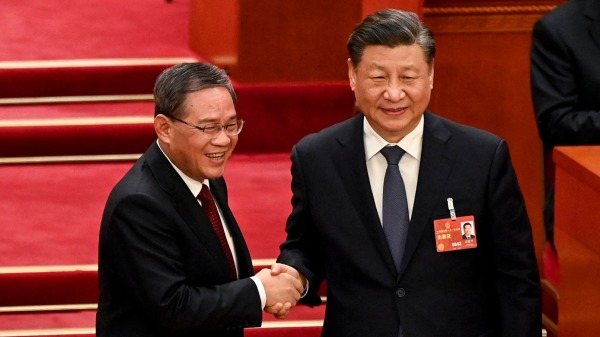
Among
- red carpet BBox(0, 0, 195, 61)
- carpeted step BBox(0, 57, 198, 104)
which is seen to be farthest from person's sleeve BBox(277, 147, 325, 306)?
red carpet BBox(0, 0, 195, 61)

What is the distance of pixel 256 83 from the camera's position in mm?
5832

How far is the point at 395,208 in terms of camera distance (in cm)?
304

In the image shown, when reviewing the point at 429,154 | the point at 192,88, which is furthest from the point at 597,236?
the point at 192,88

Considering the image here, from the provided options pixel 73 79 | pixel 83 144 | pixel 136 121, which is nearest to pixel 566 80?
pixel 136 121

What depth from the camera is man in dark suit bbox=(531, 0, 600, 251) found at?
12.4ft

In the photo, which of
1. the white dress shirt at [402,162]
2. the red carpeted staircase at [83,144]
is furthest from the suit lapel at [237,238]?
the red carpeted staircase at [83,144]

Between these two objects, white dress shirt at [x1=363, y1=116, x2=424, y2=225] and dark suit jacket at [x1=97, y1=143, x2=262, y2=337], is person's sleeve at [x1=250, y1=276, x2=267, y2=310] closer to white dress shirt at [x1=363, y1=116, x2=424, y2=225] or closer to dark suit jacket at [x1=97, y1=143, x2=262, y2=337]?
dark suit jacket at [x1=97, y1=143, x2=262, y2=337]

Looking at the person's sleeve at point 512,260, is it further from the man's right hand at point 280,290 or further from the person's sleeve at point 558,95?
the person's sleeve at point 558,95

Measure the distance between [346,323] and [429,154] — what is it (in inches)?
18.3

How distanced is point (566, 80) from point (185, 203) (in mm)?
1392

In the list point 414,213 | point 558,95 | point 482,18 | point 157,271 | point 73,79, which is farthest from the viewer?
point 73,79

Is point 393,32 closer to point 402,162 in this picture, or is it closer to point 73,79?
point 402,162

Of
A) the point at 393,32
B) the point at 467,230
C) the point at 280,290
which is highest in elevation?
the point at 393,32

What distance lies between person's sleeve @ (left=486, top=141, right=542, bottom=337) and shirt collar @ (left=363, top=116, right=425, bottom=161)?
19 cm
